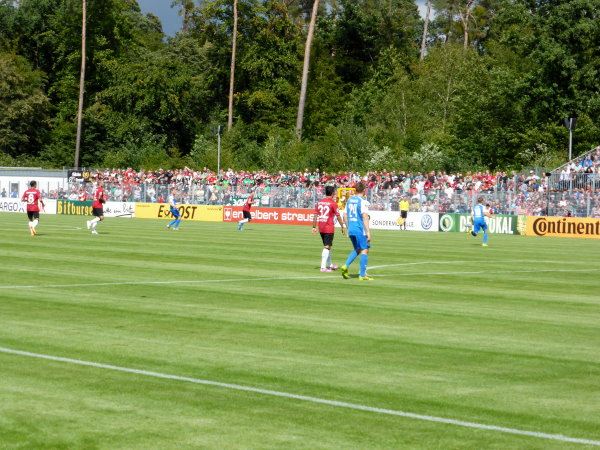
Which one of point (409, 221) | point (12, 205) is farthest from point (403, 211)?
point (12, 205)

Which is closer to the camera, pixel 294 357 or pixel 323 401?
pixel 323 401

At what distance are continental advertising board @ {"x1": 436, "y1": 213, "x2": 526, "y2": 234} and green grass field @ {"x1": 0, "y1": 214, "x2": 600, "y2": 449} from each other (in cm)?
2512

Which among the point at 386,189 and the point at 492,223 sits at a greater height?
the point at 386,189

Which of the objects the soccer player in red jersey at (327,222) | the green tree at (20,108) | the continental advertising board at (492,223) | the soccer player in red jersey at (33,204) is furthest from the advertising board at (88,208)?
the soccer player in red jersey at (327,222)

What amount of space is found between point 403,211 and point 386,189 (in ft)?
5.96

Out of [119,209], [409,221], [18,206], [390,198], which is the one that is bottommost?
[18,206]

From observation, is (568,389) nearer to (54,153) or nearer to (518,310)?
(518,310)

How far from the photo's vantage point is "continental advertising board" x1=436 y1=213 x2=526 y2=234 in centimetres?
4756

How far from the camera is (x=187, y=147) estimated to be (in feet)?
315

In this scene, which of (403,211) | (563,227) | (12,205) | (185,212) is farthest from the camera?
(12,205)

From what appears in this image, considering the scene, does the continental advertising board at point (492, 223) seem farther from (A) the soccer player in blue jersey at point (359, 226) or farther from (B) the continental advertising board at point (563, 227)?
(A) the soccer player in blue jersey at point (359, 226)

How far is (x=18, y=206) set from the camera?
70875 millimetres

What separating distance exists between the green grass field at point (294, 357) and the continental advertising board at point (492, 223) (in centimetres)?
2512

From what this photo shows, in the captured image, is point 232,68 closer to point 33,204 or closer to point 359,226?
point 33,204
